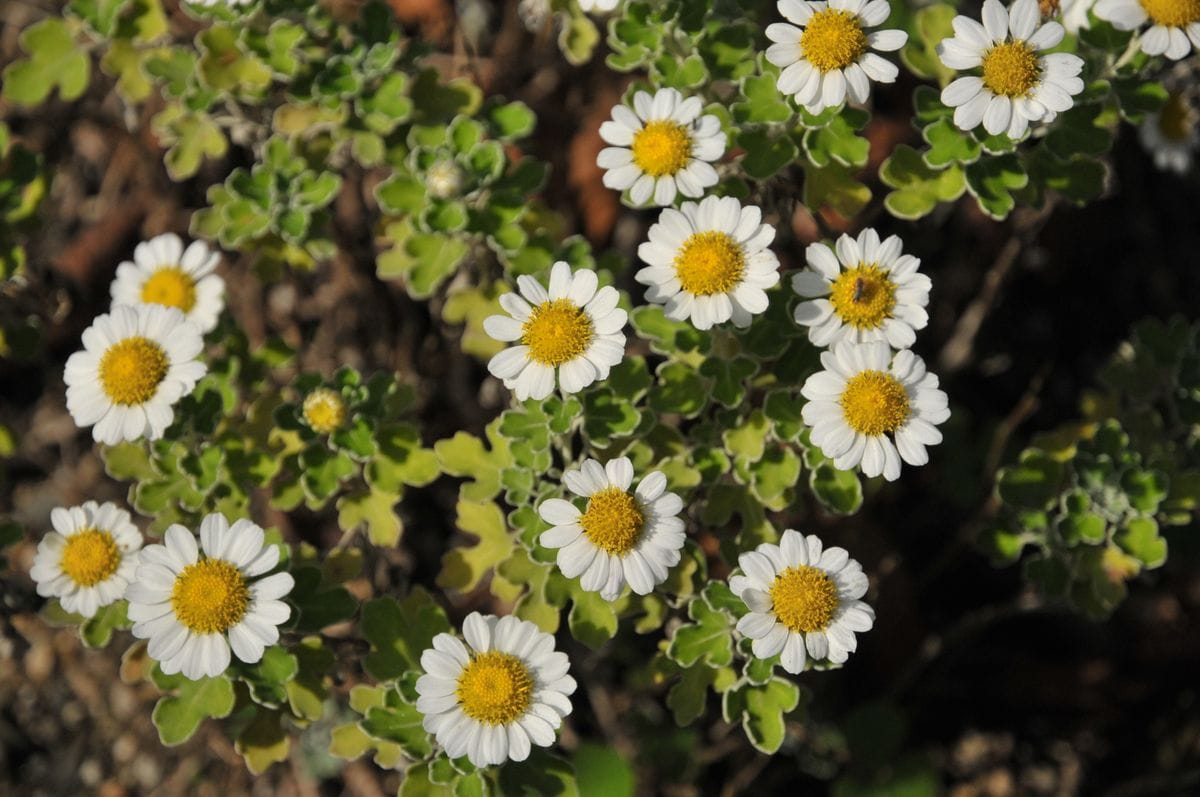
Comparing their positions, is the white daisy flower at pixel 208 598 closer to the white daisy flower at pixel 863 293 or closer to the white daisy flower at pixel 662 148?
the white daisy flower at pixel 662 148

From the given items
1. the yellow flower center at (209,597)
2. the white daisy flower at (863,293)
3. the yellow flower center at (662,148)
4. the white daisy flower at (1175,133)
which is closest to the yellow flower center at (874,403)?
the white daisy flower at (863,293)

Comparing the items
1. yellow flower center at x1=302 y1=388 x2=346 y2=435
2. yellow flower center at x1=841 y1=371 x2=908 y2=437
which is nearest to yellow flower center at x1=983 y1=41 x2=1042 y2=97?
yellow flower center at x1=841 y1=371 x2=908 y2=437

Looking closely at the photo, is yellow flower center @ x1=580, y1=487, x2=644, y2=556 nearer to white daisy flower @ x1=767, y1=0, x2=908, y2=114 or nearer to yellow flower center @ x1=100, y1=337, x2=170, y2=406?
white daisy flower @ x1=767, y1=0, x2=908, y2=114

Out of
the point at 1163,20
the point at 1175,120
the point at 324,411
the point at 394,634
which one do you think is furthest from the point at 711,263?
the point at 1175,120

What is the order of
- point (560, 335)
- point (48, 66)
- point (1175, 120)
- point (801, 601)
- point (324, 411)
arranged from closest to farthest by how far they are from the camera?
point (801, 601) → point (560, 335) → point (324, 411) → point (48, 66) → point (1175, 120)

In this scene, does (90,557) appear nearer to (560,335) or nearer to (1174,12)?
(560,335)

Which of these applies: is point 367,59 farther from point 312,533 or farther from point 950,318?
point 950,318
